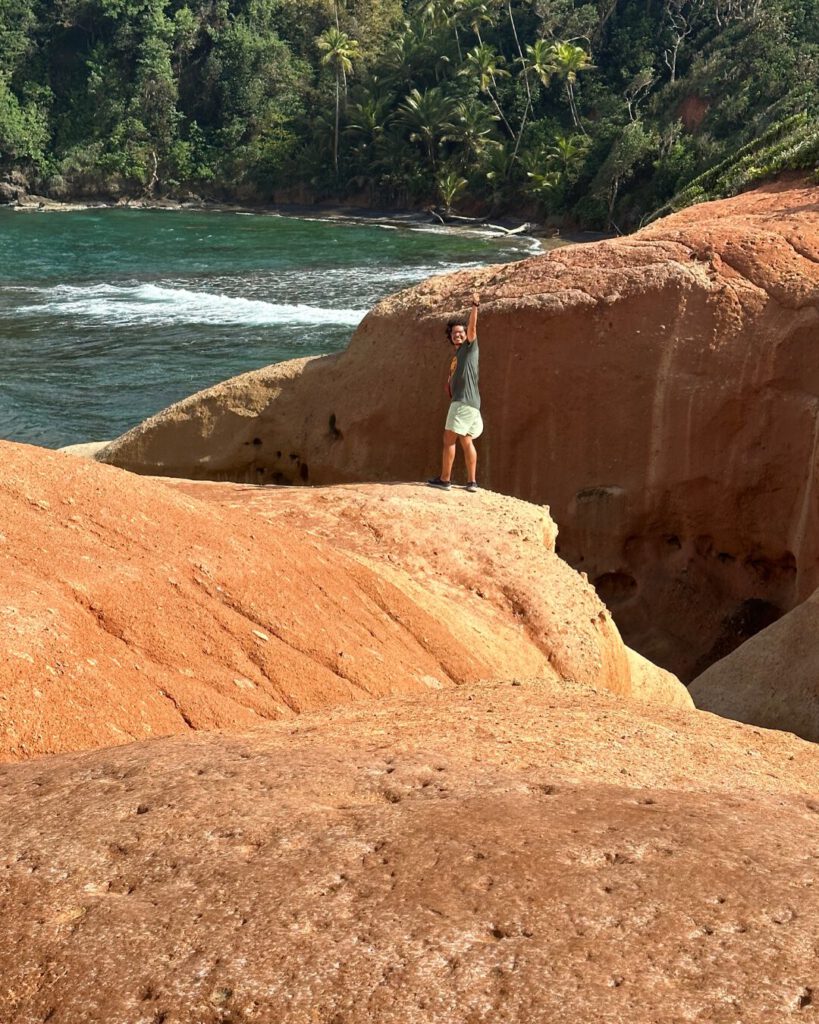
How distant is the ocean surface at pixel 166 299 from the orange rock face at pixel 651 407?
944cm

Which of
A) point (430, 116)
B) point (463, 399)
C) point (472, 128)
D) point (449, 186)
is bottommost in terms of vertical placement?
point (463, 399)

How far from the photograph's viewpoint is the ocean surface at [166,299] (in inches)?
850

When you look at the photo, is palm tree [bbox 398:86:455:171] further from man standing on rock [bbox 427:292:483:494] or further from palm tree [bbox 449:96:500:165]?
man standing on rock [bbox 427:292:483:494]

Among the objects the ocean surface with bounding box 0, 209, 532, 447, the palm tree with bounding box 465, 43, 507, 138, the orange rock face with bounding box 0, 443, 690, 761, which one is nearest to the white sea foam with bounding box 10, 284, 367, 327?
the ocean surface with bounding box 0, 209, 532, 447

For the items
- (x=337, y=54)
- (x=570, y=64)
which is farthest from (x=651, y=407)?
(x=337, y=54)

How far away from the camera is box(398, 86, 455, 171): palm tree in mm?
55469

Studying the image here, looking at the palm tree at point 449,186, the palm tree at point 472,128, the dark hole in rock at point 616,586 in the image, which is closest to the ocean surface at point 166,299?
the palm tree at point 449,186

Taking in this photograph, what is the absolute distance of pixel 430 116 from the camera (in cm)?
5572

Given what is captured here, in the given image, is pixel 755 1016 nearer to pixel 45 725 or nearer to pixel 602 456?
pixel 45 725

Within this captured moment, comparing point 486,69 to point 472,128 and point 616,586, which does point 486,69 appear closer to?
point 472,128

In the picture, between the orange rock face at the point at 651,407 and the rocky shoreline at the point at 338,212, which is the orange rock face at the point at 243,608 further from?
the rocky shoreline at the point at 338,212

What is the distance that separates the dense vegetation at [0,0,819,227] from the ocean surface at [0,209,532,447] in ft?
20.6

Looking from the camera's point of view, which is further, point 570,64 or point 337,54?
point 337,54

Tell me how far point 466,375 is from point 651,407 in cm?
179
